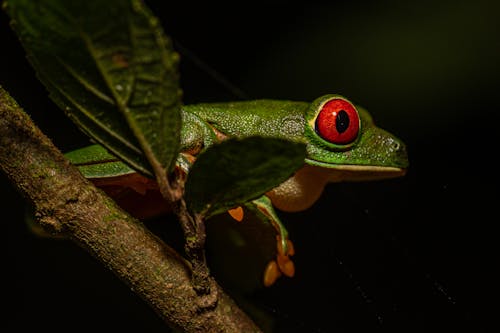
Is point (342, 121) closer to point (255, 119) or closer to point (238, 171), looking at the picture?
point (255, 119)

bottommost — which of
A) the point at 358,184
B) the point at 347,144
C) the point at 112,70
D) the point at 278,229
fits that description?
the point at 358,184

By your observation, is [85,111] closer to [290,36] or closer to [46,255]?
[46,255]

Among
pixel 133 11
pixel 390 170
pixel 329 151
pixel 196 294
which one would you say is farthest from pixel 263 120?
pixel 133 11

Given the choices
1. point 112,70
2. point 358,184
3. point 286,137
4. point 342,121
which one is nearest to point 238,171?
point 112,70

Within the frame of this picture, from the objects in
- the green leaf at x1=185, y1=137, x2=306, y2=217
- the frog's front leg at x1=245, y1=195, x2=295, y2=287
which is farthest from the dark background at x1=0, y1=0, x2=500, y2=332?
the green leaf at x1=185, y1=137, x2=306, y2=217

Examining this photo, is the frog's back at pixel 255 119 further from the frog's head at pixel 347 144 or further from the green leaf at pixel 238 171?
the green leaf at pixel 238 171

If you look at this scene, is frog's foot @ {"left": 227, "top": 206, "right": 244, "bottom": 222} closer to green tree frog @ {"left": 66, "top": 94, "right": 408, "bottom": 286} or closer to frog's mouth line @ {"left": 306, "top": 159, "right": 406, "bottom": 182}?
green tree frog @ {"left": 66, "top": 94, "right": 408, "bottom": 286}

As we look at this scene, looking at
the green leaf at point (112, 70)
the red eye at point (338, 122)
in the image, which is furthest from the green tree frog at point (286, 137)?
the green leaf at point (112, 70)
